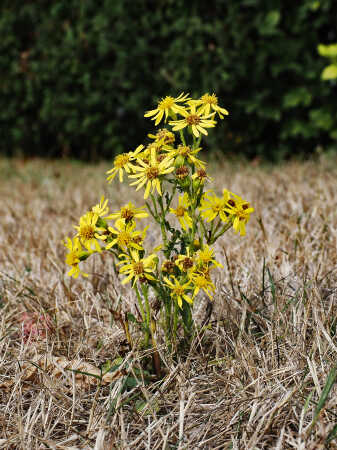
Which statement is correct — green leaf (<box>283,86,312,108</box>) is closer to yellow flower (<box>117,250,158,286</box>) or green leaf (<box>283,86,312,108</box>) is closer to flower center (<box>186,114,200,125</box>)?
flower center (<box>186,114,200,125</box>)

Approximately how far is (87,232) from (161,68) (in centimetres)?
339

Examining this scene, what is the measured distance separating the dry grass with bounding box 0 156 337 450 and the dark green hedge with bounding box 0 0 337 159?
203 centimetres

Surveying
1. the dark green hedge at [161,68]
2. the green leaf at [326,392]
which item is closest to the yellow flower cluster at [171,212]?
the green leaf at [326,392]

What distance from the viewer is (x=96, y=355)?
147 cm

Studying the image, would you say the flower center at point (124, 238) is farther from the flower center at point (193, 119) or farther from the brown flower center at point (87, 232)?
the flower center at point (193, 119)

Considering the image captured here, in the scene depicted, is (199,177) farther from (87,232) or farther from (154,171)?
(87,232)

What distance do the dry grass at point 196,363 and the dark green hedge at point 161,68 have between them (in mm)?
2034

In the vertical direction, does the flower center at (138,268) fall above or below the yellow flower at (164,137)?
below

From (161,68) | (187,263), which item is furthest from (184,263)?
(161,68)

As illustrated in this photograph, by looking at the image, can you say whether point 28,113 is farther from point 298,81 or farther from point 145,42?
point 298,81

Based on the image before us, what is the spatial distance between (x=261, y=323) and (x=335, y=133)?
2.84 meters

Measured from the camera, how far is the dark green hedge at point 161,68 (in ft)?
13.0

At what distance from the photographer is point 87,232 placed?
4.23 ft

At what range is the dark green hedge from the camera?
3.97m
